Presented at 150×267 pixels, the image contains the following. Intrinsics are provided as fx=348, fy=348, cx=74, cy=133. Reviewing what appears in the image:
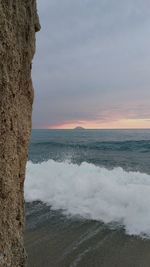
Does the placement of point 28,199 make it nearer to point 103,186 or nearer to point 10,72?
point 103,186

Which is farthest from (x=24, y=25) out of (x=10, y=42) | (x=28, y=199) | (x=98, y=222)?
(x=28, y=199)

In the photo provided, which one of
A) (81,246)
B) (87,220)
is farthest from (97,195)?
(81,246)

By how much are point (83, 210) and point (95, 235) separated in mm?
1642

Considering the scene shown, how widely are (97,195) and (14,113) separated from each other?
6890 mm

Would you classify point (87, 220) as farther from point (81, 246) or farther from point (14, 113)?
point (14, 113)

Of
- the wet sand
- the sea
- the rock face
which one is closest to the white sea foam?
the sea

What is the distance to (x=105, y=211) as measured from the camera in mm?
7863

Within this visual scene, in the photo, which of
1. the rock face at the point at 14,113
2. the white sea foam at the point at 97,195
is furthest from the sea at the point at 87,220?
the rock face at the point at 14,113

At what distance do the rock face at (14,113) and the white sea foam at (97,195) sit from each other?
4.42 metres

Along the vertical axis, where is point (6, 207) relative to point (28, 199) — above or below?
above

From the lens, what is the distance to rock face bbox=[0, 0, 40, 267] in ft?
7.82

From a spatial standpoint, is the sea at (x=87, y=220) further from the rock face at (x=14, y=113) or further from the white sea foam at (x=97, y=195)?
the rock face at (x=14, y=113)

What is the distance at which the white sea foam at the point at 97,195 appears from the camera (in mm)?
7520

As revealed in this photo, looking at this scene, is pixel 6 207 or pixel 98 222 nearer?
pixel 6 207
